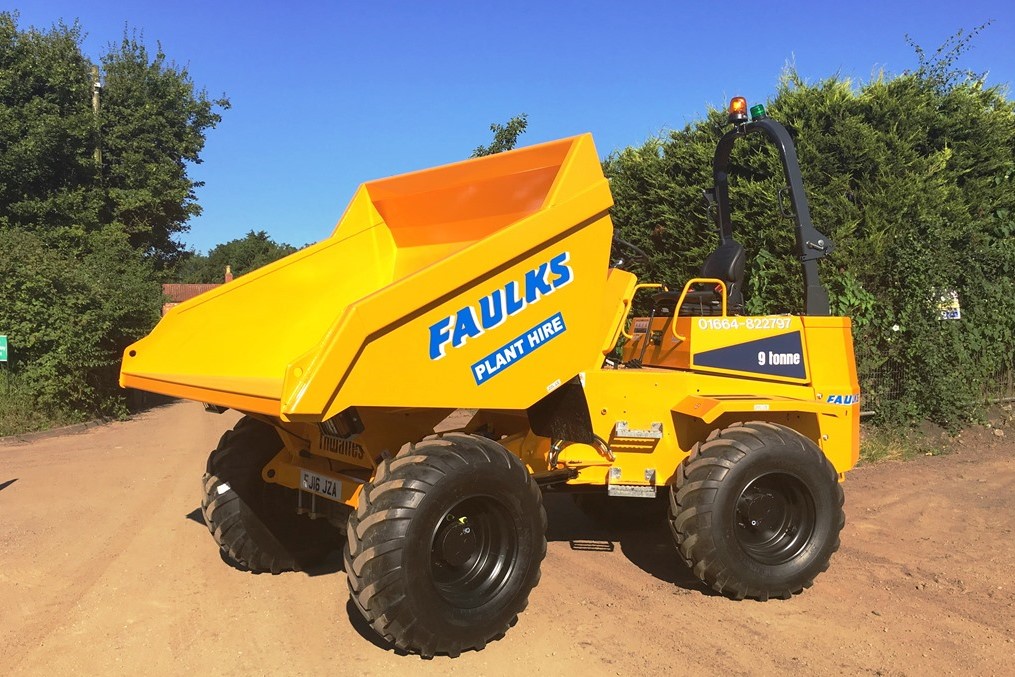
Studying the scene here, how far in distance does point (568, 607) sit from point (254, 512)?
6.76 feet

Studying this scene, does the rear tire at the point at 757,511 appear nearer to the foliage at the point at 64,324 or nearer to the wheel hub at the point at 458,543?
the wheel hub at the point at 458,543

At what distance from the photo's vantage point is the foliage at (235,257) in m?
64.6

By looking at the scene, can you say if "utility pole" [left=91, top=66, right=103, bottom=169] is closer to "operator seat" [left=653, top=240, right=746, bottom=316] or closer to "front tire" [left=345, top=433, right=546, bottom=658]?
"operator seat" [left=653, top=240, right=746, bottom=316]

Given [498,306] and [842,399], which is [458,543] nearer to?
[498,306]

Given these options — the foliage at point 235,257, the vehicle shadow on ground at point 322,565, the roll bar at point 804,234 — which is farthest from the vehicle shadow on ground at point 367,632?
the foliage at point 235,257

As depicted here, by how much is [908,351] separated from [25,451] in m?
10.8

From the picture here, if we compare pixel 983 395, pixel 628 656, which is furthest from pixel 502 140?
pixel 628 656

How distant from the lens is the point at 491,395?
388 centimetres

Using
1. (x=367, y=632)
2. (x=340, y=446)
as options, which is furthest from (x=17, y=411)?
(x=367, y=632)

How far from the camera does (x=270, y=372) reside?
15.2 ft

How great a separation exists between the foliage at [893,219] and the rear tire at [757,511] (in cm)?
413

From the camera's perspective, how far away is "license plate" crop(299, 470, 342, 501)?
13.3ft

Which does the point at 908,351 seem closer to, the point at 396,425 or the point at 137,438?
the point at 396,425

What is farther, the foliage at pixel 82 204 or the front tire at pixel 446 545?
the foliage at pixel 82 204
